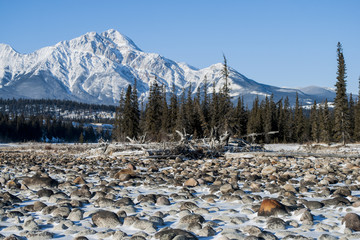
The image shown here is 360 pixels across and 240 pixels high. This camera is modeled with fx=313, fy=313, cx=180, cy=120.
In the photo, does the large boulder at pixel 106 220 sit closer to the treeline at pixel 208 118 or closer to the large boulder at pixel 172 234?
the large boulder at pixel 172 234

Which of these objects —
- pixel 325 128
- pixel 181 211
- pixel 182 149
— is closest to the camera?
pixel 181 211

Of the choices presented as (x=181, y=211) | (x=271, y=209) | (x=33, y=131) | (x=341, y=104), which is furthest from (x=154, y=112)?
(x=33, y=131)

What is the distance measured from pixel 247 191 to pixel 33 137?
100 m

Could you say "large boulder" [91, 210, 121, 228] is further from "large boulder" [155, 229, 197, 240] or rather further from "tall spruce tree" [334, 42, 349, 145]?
"tall spruce tree" [334, 42, 349, 145]

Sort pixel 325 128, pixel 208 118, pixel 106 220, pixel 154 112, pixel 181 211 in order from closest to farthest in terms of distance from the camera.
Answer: pixel 106 220
pixel 181 211
pixel 154 112
pixel 208 118
pixel 325 128

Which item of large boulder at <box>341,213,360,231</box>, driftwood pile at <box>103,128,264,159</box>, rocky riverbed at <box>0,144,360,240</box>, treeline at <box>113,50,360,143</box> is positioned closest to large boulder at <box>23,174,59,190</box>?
rocky riverbed at <box>0,144,360,240</box>

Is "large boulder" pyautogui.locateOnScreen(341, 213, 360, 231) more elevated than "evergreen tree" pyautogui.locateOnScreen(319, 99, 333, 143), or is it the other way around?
"evergreen tree" pyautogui.locateOnScreen(319, 99, 333, 143)

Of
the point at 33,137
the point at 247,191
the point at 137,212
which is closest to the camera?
the point at 137,212

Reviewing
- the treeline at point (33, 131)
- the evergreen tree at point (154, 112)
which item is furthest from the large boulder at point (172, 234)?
the treeline at point (33, 131)

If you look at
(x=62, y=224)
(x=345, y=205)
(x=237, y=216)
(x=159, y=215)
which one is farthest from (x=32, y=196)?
(x=345, y=205)

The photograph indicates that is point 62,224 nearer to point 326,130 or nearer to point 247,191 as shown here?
point 247,191

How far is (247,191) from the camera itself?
5.77 meters

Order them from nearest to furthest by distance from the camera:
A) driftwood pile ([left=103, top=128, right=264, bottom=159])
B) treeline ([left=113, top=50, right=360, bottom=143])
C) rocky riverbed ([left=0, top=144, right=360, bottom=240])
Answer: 1. rocky riverbed ([left=0, top=144, right=360, bottom=240])
2. driftwood pile ([left=103, top=128, right=264, bottom=159])
3. treeline ([left=113, top=50, right=360, bottom=143])

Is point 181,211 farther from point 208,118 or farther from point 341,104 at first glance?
point 208,118
